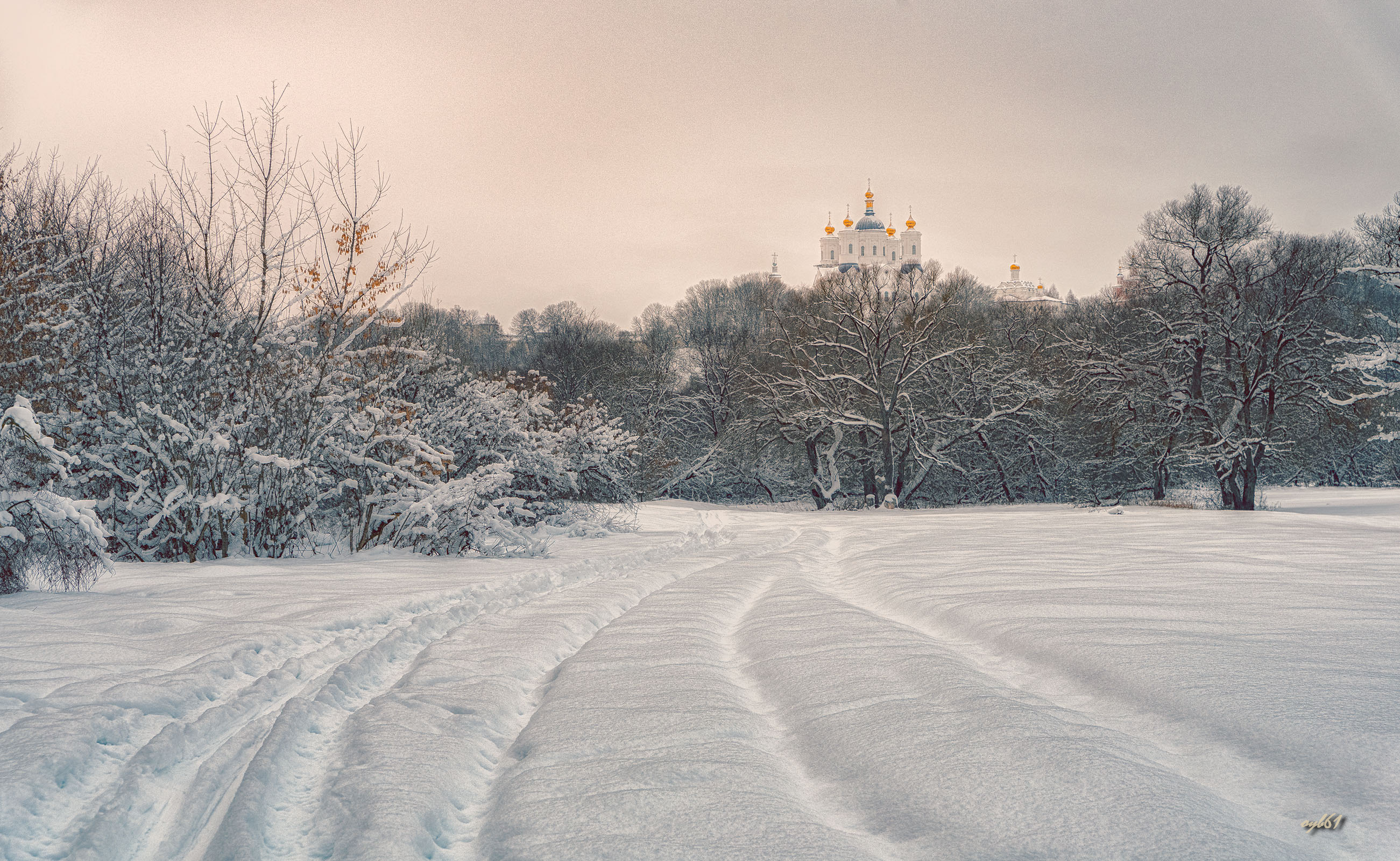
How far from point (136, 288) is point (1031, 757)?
10933 millimetres

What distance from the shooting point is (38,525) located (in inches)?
241

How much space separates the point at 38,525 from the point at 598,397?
31155 mm

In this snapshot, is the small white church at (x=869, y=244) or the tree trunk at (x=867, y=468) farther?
the small white church at (x=869, y=244)

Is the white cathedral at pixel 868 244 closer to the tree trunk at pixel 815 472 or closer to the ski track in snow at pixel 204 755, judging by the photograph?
the tree trunk at pixel 815 472

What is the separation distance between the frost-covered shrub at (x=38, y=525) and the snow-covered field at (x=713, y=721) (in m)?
0.32

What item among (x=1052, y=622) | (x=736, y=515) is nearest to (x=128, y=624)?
(x=1052, y=622)

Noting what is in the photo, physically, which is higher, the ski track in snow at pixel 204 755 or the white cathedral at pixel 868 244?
the white cathedral at pixel 868 244

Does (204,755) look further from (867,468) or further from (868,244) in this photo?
(868,244)

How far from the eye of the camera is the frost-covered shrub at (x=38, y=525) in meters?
5.83

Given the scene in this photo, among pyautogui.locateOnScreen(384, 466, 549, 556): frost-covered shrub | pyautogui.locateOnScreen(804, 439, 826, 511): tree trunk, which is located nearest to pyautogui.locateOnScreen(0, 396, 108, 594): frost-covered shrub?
pyautogui.locateOnScreen(384, 466, 549, 556): frost-covered shrub

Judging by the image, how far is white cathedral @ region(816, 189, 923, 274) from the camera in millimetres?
133500

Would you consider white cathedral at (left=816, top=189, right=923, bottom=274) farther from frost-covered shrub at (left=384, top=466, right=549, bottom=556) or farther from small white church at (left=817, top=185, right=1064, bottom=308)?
frost-covered shrub at (left=384, top=466, right=549, bottom=556)

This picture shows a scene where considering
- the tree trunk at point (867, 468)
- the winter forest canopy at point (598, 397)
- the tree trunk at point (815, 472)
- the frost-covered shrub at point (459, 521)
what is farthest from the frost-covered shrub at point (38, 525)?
the tree trunk at point (867, 468)

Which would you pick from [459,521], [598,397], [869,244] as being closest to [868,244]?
[869,244]
